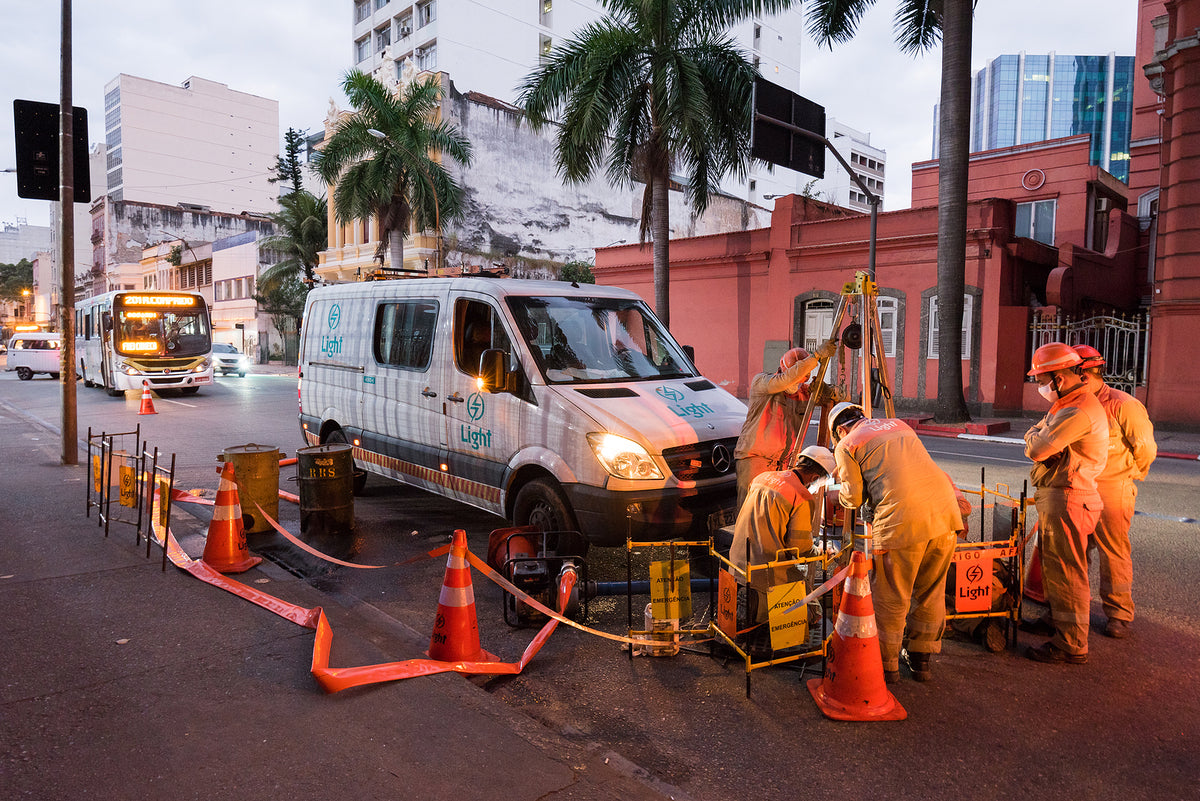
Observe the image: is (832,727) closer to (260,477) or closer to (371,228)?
(260,477)

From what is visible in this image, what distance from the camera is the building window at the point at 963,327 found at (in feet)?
67.2

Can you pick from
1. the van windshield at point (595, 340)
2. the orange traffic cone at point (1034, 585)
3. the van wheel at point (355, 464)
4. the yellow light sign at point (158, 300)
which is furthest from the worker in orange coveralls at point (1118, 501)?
the yellow light sign at point (158, 300)

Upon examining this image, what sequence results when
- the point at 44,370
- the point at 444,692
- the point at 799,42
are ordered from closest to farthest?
the point at 444,692, the point at 44,370, the point at 799,42

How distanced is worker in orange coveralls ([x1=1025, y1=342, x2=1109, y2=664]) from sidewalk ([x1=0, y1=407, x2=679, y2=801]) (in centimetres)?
283

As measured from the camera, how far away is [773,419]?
19.3 feet

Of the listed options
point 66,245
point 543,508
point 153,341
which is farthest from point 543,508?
point 153,341

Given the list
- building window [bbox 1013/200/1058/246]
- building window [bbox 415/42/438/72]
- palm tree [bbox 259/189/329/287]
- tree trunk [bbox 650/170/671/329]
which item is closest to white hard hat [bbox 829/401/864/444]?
tree trunk [bbox 650/170/671/329]

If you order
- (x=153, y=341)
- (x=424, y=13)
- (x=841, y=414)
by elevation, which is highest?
(x=424, y=13)

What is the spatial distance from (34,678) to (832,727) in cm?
416

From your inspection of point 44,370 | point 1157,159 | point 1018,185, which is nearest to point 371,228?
point 44,370

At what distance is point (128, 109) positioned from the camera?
8762 cm

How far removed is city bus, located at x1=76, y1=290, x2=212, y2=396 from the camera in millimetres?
22906

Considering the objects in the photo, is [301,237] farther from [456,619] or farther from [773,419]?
[456,619]

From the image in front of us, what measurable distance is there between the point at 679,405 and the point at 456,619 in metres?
2.52
